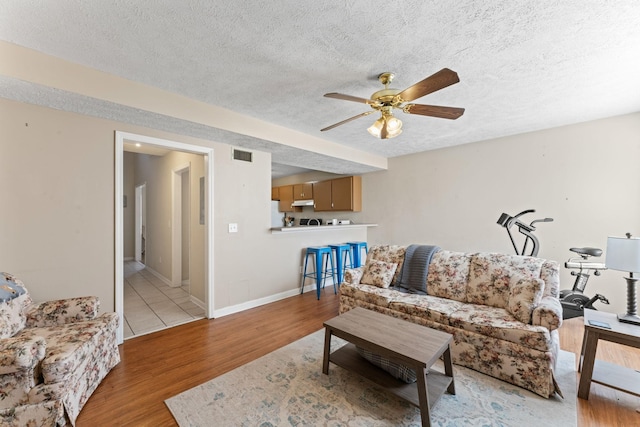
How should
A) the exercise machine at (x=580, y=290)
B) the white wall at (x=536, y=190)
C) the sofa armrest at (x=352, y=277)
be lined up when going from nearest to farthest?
the exercise machine at (x=580, y=290) < the white wall at (x=536, y=190) < the sofa armrest at (x=352, y=277)

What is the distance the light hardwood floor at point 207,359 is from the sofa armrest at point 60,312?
1.80 feet

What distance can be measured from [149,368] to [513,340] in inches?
117

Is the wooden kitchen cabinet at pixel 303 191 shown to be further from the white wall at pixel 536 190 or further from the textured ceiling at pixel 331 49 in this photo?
the textured ceiling at pixel 331 49

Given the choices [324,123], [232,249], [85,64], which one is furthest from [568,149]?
[85,64]

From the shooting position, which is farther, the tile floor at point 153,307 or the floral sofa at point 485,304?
the tile floor at point 153,307

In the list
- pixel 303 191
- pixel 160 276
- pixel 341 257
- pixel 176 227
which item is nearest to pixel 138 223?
pixel 160 276

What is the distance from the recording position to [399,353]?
167cm

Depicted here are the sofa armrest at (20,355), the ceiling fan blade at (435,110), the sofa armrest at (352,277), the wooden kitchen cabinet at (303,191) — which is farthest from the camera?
the wooden kitchen cabinet at (303,191)

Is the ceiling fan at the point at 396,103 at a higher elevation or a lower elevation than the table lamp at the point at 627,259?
higher

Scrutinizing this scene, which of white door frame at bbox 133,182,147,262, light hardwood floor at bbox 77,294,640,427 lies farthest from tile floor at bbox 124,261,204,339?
white door frame at bbox 133,182,147,262

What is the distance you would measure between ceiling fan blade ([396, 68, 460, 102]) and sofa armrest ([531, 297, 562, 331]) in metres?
1.84

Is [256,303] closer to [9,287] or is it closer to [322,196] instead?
[9,287]

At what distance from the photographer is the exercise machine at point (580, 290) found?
2.99 metres

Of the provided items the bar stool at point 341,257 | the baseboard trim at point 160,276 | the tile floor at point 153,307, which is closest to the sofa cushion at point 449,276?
the bar stool at point 341,257
